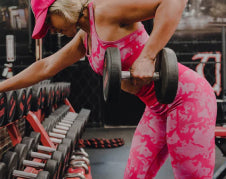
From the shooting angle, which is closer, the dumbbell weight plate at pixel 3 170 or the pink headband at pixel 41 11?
the pink headband at pixel 41 11

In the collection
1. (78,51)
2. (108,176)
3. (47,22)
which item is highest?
(47,22)

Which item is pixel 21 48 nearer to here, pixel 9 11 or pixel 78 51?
pixel 9 11

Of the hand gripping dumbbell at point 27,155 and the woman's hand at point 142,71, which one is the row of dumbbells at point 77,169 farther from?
the woman's hand at point 142,71

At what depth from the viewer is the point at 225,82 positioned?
3850 millimetres

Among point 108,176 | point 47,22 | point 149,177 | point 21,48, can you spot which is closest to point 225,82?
point 108,176

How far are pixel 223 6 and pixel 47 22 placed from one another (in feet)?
12.6

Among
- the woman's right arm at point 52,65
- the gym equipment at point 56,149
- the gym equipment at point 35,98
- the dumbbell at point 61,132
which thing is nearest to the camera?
the woman's right arm at point 52,65

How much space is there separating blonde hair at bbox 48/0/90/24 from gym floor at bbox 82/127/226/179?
1707mm

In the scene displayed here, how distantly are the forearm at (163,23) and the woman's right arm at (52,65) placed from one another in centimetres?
39

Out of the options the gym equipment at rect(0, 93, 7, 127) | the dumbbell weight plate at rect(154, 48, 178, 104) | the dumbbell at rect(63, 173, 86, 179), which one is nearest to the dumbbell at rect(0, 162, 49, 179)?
the gym equipment at rect(0, 93, 7, 127)

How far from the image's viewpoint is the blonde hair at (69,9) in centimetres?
91

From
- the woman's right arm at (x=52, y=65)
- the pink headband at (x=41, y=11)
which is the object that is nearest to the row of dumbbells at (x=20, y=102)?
the woman's right arm at (x=52, y=65)

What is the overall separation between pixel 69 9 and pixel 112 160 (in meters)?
2.13

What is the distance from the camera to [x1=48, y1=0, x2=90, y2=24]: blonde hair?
2.97ft
